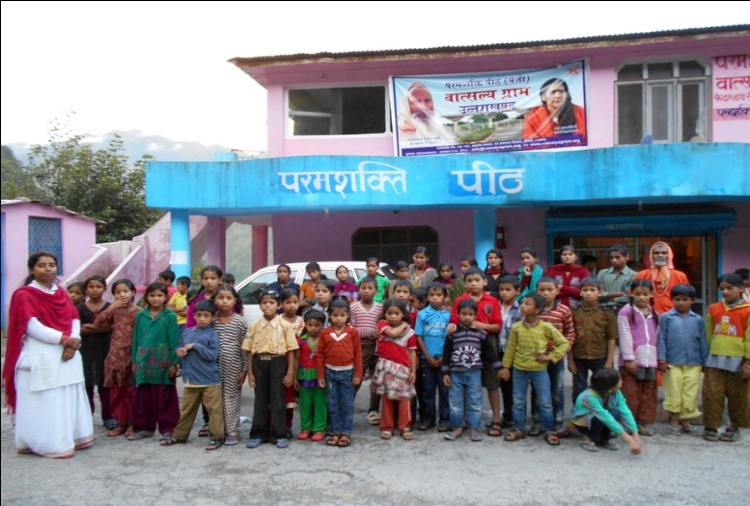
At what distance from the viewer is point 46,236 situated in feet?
19.7

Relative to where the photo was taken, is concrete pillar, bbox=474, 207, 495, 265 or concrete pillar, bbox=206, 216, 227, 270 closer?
concrete pillar, bbox=474, 207, 495, 265

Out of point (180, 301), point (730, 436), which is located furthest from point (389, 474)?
point (180, 301)

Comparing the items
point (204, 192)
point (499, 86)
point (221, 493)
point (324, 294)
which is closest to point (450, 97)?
point (499, 86)

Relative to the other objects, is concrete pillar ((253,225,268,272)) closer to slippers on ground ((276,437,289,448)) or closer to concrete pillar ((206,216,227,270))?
concrete pillar ((206,216,227,270))

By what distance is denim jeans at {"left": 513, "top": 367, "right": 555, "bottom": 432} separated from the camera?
4.91m

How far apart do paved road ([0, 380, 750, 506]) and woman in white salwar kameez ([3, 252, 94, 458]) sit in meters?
0.14

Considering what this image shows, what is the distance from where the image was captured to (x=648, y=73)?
10.2 m

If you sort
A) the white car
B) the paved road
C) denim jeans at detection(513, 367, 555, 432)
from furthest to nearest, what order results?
the white car < denim jeans at detection(513, 367, 555, 432) < the paved road

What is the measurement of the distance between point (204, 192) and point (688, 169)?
7.34 m

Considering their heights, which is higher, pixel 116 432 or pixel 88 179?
pixel 88 179

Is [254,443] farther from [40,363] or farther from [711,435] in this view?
[711,435]

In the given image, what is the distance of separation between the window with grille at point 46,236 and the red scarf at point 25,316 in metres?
1.24

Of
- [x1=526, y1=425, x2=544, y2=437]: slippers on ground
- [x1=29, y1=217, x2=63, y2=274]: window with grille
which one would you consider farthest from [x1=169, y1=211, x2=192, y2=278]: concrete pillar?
[x1=526, y1=425, x2=544, y2=437]: slippers on ground

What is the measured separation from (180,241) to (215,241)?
6.28 ft
